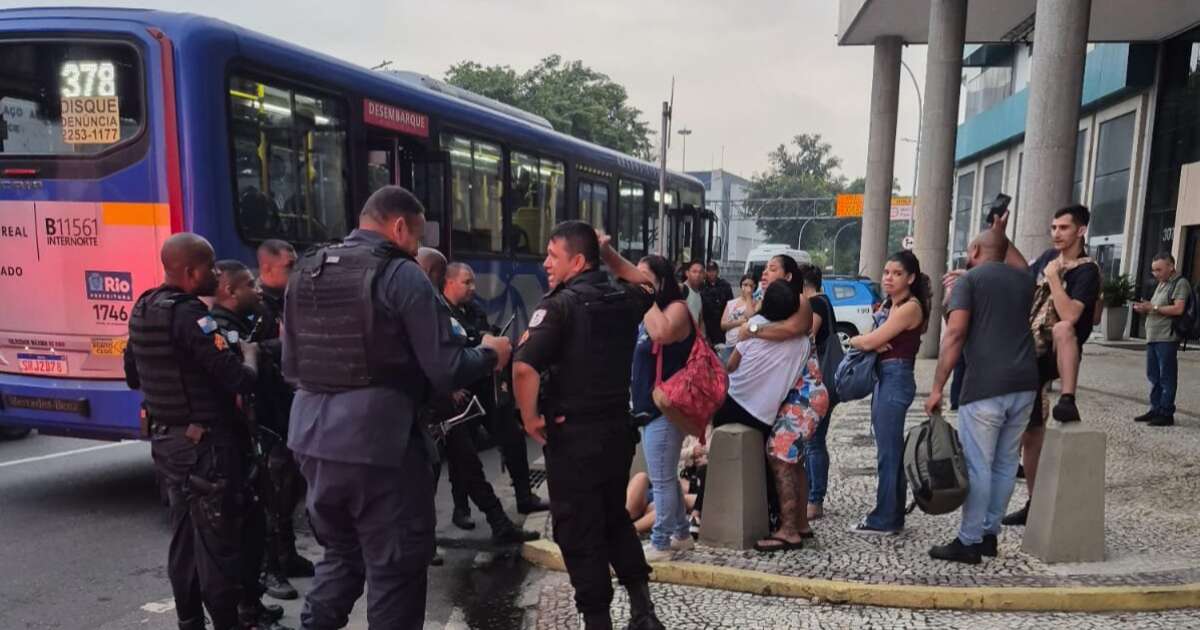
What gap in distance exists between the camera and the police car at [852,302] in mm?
15391

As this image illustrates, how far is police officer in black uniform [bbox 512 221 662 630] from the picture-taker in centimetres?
329

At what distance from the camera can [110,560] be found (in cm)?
470

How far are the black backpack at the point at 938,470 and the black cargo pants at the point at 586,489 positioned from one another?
1.94m

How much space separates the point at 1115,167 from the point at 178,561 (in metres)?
24.7

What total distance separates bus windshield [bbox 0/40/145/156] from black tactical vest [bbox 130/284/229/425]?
2.85m

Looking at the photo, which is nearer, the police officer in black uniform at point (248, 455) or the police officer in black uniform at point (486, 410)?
the police officer in black uniform at point (248, 455)

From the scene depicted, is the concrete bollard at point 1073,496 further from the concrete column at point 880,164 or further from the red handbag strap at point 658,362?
the concrete column at point 880,164

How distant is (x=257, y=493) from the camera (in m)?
3.61

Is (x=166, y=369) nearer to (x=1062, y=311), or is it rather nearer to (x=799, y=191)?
(x=1062, y=311)

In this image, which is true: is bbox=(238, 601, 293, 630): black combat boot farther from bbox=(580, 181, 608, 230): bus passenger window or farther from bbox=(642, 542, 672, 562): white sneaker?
bbox=(580, 181, 608, 230): bus passenger window

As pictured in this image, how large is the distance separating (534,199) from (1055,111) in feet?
24.4

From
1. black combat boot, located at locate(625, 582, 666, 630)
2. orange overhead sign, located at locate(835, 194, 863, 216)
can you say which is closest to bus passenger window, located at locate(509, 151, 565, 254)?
black combat boot, located at locate(625, 582, 666, 630)

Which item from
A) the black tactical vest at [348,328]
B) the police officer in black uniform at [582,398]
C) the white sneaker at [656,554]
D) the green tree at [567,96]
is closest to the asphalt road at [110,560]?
the white sneaker at [656,554]

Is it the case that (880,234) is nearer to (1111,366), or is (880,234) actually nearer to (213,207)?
(1111,366)
